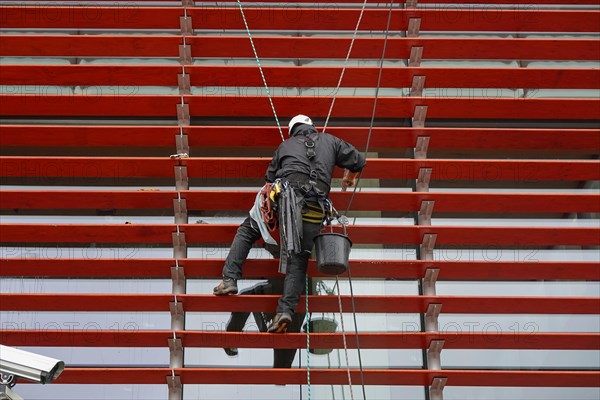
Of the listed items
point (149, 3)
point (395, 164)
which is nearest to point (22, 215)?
point (149, 3)

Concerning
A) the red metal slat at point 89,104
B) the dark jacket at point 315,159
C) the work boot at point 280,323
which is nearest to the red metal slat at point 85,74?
the red metal slat at point 89,104

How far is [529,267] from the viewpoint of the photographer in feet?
23.2

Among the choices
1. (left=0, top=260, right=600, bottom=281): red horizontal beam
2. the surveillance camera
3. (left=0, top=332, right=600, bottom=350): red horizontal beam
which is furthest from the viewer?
(left=0, top=260, right=600, bottom=281): red horizontal beam

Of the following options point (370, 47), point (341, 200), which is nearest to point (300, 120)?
point (341, 200)

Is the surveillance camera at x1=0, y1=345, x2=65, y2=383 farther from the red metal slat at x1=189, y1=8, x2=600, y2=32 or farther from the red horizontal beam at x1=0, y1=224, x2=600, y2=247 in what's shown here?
the red metal slat at x1=189, y1=8, x2=600, y2=32

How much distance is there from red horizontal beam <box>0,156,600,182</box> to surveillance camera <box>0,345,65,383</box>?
10.3 ft

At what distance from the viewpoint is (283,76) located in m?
7.64

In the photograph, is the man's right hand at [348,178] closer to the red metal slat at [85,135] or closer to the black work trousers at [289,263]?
the black work trousers at [289,263]

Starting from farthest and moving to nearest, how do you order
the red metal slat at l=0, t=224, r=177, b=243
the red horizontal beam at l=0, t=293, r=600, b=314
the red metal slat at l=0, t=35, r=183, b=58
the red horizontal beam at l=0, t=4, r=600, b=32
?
1. the red horizontal beam at l=0, t=4, r=600, b=32
2. the red metal slat at l=0, t=35, r=183, b=58
3. the red metal slat at l=0, t=224, r=177, b=243
4. the red horizontal beam at l=0, t=293, r=600, b=314

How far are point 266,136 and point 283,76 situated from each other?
1.68ft

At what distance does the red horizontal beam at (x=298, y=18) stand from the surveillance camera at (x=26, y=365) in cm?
405

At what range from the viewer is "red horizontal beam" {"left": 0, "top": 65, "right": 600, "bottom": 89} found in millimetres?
7586

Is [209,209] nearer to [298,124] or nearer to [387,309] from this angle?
[298,124]

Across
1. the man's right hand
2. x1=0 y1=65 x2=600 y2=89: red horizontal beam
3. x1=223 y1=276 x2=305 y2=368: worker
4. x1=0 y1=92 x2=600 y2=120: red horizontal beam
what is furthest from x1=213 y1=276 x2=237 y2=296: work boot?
x1=0 y1=65 x2=600 y2=89: red horizontal beam
